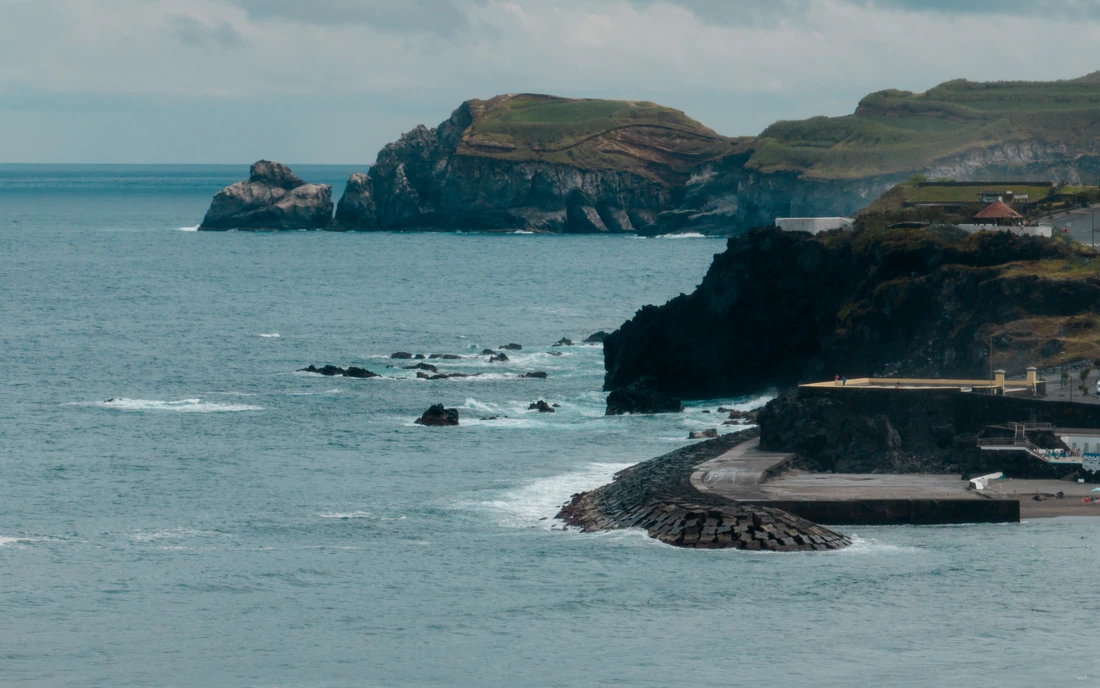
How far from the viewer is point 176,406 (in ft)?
330

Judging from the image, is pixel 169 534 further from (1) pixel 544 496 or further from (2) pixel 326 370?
(2) pixel 326 370

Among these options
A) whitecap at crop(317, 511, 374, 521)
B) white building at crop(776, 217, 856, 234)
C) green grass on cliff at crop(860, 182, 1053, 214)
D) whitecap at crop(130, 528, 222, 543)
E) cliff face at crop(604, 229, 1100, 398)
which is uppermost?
green grass on cliff at crop(860, 182, 1053, 214)

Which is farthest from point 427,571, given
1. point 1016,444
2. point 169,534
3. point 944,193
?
point 944,193

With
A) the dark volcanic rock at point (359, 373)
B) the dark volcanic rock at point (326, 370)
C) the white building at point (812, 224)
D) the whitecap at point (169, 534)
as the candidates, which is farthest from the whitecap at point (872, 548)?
the dark volcanic rock at point (326, 370)

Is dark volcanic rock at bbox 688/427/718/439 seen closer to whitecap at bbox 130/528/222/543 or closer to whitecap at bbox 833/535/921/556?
whitecap at bbox 833/535/921/556

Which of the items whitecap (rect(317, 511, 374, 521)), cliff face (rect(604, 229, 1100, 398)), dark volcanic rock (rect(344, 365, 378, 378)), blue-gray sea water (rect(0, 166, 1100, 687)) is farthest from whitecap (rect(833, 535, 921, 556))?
dark volcanic rock (rect(344, 365, 378, 378))

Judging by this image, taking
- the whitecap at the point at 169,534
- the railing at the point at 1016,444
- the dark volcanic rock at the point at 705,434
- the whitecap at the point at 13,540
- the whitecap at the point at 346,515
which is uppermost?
the railing at the point at 1016,444

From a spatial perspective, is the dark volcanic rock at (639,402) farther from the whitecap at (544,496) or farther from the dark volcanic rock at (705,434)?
the whitecap at (544,496)

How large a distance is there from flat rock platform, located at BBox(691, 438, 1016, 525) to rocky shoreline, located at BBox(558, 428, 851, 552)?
1493 mm

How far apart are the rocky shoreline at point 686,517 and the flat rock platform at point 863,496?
4.90 ft

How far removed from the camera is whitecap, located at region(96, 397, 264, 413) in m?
99.0

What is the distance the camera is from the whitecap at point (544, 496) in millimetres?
68312

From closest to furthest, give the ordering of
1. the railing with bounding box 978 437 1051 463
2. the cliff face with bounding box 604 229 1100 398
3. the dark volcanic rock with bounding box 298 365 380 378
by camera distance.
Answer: the railing with bounding box 978 437 1051 463 → the cliff face with bounding box 604 229 1100 398 → the dark volcanic rock with bounding box 298 365 380 378

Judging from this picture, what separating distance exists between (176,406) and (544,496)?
120ft
